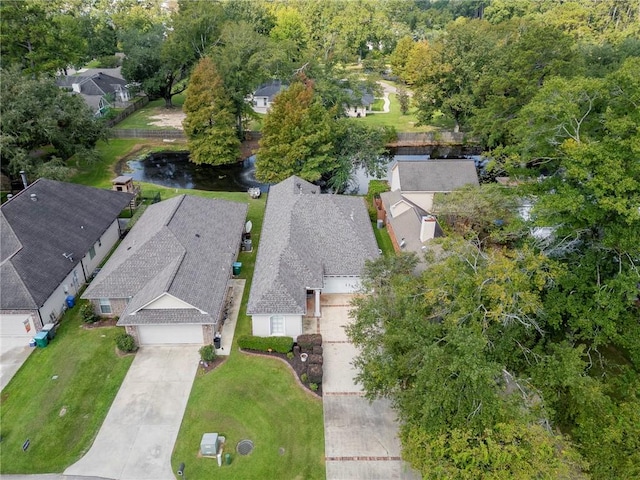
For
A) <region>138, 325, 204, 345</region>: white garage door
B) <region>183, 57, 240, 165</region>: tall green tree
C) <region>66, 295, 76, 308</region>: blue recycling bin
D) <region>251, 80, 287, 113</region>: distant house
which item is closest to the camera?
<region>138, 325, 204, 345</region>: white garage door

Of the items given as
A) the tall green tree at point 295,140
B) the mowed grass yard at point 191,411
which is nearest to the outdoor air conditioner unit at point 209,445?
the mowed grass yard at point 191,411

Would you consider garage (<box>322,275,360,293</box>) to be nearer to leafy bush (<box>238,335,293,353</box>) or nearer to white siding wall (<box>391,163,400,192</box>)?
leafy bush (<box>238,335,293,353</box>)

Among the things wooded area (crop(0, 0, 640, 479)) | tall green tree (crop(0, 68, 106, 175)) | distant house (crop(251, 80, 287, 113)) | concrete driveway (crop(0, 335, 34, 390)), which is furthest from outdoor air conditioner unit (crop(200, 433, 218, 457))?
distant house (crop(251, 80, 287, 113))

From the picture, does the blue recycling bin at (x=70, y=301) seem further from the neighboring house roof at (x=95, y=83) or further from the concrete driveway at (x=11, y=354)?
the neighboring house roof at (x=95, y=83)

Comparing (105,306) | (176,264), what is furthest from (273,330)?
(105,306)

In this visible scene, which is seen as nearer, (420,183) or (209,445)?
(209,445)

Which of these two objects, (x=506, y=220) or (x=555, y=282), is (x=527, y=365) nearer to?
(x=555, y=282)

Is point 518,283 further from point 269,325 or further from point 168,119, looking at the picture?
point 168,119
